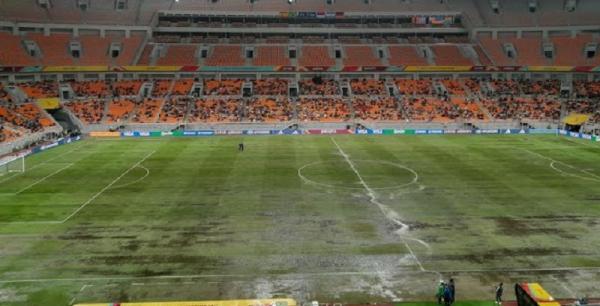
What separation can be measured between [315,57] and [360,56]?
7849 millimetres

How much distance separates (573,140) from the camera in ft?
214

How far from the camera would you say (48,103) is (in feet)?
244

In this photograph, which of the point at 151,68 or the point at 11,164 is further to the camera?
the point at 151,68

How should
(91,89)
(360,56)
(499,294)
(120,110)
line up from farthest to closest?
(360,56) → (91,89) → (120,110) → (499,294)

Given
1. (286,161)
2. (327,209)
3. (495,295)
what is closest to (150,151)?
(286,161)

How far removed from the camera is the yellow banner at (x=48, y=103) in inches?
2911

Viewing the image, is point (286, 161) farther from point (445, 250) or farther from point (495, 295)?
point (495, 295)

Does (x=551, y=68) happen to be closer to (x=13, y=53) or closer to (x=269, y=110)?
(x=269, y=110)

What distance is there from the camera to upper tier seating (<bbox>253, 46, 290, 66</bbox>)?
296 ft

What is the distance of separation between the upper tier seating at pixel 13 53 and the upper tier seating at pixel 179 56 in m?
19.4

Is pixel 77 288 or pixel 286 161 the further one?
pixel 286 161

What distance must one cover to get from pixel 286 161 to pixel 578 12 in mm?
73716

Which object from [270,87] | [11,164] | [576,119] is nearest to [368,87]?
[270,87]

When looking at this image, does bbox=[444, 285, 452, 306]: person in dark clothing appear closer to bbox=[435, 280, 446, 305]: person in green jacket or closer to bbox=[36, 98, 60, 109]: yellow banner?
bbox=[435, 280, 446, 305]: person in green jacket
